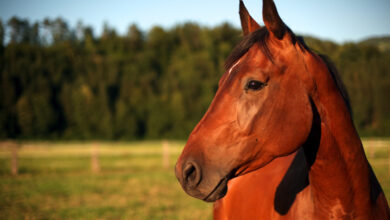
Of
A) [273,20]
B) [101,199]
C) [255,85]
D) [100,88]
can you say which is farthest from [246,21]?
[100,88]

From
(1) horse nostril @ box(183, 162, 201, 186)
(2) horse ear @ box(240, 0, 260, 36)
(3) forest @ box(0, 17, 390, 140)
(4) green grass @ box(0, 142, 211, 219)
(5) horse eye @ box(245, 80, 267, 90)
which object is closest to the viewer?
(1) horse nostril @ box(183, 162, 201, 186)

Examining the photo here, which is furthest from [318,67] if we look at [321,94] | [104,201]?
[104,201]

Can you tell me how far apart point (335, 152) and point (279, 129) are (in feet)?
1.18

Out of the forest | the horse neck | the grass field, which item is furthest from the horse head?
the forest

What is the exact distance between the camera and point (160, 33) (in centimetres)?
4706

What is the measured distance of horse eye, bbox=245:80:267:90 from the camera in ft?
5.18

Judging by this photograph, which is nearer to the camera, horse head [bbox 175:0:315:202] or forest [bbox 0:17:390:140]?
horse head [bbox 175:0:315:202]

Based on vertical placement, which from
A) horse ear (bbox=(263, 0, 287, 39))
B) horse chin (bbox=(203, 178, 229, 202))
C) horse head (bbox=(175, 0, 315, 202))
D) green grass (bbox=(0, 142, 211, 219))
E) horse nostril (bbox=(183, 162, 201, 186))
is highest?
horse ear (bbox=(263, 0, 287, 39))

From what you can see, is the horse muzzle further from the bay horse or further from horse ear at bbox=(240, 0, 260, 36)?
horse ear at bbox=(240, 0, 260, 36)

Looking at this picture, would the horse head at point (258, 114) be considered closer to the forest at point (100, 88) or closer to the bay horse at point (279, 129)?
the bay horse at point (279, 129)

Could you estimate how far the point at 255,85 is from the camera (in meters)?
1.58

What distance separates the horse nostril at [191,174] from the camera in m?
1.47

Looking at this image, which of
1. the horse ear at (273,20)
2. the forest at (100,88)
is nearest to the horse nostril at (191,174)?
the horse ear at (273,20)

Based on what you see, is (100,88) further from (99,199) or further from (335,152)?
(335,152)
